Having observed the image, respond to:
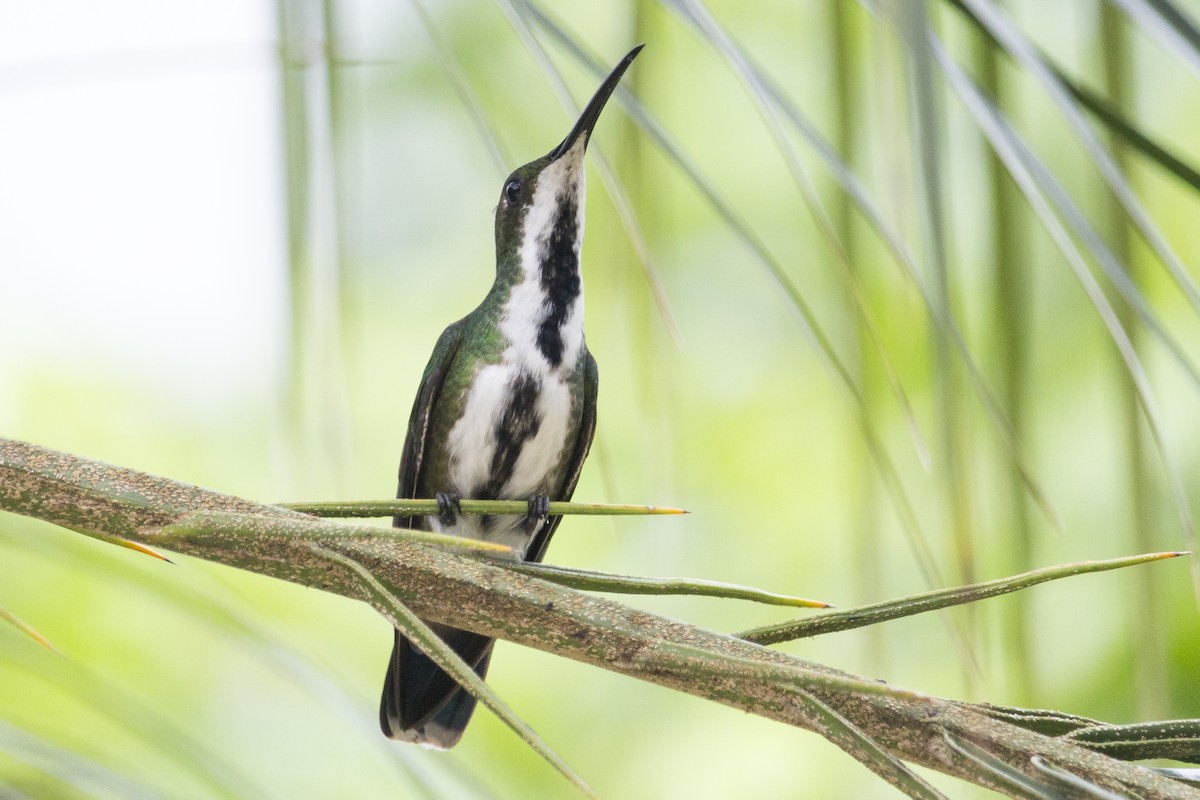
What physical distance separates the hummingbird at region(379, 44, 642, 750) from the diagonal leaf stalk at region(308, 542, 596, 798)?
4.58 feet

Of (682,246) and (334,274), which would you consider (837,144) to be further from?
(682,246)

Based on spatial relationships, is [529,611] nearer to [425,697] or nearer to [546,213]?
[425,697]

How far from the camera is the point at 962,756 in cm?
66

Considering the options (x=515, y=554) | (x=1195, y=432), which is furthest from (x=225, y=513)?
(x=1195, y=432)

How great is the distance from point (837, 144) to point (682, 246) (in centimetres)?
512

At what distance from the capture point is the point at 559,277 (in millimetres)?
2205

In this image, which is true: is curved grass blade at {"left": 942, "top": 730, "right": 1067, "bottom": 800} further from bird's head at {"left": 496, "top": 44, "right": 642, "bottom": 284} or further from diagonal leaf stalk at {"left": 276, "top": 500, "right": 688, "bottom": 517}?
bird's head at {"left": 496, "top": 44, "right": 642, "bottom": 284}

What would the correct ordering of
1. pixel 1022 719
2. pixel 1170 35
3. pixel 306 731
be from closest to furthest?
pixel 1170 35 < pixel 1022 719 < pixel 306 731

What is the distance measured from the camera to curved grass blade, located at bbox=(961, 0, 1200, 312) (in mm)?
627

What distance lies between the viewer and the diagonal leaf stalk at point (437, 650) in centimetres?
59

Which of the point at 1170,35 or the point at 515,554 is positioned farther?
the point at 515,554

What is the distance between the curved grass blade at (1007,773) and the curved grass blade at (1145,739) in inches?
2.2

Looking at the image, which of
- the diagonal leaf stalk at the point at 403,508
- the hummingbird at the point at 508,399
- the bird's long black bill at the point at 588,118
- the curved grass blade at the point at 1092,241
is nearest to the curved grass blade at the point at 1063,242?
the curved grass blade at the point at 1092,241

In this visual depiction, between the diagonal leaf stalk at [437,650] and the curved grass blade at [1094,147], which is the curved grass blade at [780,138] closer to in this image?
the curved grass blade at [1094,147]
